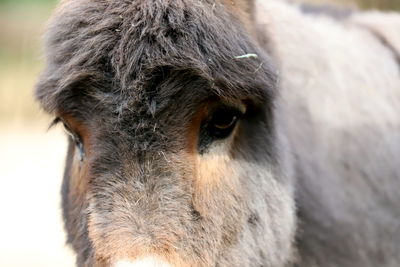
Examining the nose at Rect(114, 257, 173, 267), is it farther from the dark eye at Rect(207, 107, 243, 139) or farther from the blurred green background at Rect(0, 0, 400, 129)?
the blurred green background at Rect(0, 0, 400, 129)

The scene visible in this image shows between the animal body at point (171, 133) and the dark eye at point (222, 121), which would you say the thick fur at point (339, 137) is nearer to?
the animal body at point (171, 133)

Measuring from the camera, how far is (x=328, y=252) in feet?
12.7

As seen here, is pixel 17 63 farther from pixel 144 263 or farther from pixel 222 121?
pixel 144 263

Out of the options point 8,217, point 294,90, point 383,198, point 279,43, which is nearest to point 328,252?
point 383,198

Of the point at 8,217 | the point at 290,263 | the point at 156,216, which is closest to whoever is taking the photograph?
the point at 156,216

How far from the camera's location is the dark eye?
9.52 ft

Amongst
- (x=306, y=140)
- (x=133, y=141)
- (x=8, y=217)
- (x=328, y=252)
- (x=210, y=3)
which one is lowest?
(x=8, y=217)

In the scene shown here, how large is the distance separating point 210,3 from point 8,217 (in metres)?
7.55

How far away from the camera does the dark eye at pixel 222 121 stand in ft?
9.52

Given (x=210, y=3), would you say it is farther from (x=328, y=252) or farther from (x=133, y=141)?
(x=328, y=252)

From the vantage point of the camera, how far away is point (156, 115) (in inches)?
107

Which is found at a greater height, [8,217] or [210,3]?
[210,3]

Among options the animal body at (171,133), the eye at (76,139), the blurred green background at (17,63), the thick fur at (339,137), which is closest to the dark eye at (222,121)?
the animal body at (171,133)

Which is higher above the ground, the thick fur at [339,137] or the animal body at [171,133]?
the animal body at [171,133]
